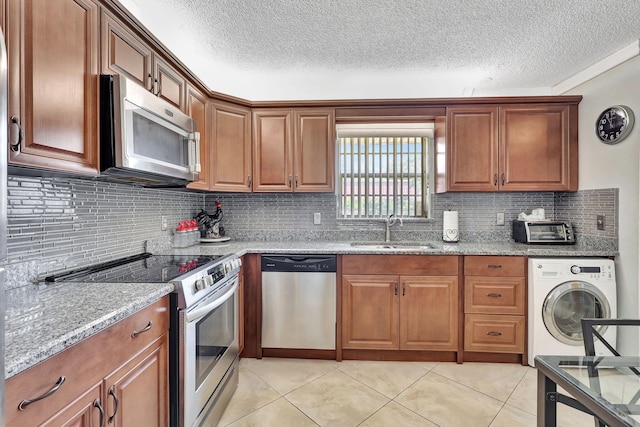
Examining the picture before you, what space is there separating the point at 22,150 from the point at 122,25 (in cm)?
89

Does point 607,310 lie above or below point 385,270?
below

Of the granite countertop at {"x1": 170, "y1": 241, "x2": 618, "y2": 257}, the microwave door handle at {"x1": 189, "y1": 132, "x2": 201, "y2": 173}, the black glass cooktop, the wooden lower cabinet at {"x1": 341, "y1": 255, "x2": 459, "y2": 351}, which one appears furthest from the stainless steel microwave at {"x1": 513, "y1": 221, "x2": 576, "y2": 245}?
the microwave door handle at {"x1": 189, "y1": 132, "x2": 201, "y2": 173}

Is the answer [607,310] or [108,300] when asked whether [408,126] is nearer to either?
[607,310]

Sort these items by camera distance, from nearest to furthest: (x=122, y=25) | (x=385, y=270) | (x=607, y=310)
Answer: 1. (x=122, y=25)
2. (x=607, y=310)
3. (x=385, y=270)

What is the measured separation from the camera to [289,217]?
10.1ft

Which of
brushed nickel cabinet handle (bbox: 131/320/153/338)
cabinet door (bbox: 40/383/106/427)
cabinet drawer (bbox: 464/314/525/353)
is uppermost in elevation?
brushed nickel cabinet handle (bbox: 131/320/153/338)

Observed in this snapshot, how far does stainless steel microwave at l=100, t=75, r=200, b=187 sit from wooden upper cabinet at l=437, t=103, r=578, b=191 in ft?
7.43

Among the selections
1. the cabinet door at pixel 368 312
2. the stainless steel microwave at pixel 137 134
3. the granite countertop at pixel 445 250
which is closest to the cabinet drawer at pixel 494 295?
the granite countertop at pixel 445 250

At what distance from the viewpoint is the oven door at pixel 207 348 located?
54.9 inches

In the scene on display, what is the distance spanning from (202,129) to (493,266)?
2588 mm

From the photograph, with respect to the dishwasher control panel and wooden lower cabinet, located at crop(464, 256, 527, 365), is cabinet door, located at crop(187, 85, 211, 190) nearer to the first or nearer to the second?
the dishwasher control panel

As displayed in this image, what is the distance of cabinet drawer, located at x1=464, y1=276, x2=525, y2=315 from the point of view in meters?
2.38

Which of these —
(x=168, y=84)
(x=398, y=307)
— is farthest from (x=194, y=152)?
(x=398, y=307)

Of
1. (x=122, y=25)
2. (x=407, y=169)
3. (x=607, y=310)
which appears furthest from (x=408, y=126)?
(x=122, y=25)
